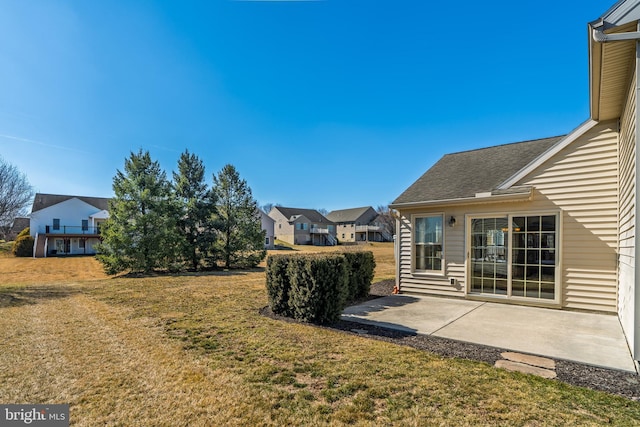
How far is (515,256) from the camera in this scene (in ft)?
22.7

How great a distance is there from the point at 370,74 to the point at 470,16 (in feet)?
13.3

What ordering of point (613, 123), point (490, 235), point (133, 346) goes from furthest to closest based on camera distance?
point (490, 235) → point (613, 123) → point (133, 346)

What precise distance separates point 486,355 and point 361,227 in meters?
49.2

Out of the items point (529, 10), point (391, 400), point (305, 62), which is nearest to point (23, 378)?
point (391, 400)

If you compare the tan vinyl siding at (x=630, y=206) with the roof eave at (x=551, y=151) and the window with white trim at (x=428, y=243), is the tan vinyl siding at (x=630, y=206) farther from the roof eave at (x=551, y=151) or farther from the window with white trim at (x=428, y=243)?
the window with white trim at (x=428, y=243)

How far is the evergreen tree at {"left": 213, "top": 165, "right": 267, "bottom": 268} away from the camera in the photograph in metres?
17.8

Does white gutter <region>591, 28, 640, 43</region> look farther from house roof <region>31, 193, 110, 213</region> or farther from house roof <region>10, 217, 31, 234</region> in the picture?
house roof <region>10, 217, 31, 234</region>

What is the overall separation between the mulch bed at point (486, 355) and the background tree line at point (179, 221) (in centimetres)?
1174

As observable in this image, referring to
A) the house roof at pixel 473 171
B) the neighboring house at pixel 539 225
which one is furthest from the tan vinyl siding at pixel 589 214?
the house roof at pixel 473 171

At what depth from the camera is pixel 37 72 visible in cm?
879

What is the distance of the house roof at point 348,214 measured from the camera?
177ft

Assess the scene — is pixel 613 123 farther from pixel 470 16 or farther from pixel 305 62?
pixel 305 62

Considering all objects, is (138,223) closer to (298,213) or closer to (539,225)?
(539,225)

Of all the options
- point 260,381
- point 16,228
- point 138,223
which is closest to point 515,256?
point 260,381
